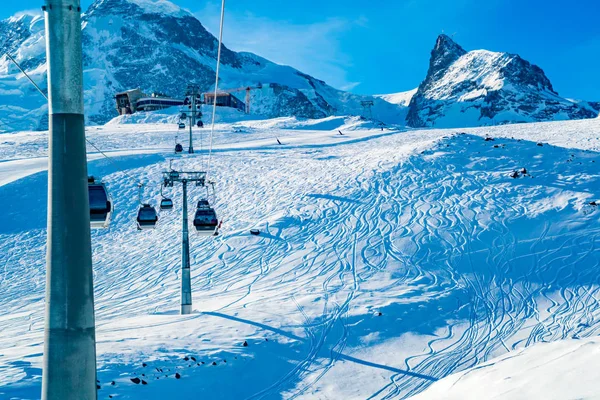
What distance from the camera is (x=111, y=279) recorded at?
21.7 metres

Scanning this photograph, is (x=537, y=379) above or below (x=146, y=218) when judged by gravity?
below

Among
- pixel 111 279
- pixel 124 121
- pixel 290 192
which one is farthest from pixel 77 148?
pixel 124 121

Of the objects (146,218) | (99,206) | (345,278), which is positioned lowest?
(345,278)

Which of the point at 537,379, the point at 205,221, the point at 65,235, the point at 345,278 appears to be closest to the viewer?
the point at 65,235

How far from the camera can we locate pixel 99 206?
7836mm

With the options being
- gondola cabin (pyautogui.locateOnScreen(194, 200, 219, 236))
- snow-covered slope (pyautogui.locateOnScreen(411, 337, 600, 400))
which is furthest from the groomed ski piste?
gondola cabin (pyautogui.locateOnScreen(194, 200, 219, 236))

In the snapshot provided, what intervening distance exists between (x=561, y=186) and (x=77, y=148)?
27.6 metres

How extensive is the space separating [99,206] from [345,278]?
40.5ft

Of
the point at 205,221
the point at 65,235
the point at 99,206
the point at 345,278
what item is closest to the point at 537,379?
the point at 65,235

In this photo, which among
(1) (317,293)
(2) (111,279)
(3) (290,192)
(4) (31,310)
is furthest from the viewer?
(3) (290,192)

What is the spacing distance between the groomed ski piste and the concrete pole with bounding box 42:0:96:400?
4264 millimetres

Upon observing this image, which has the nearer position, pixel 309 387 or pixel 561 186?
pixel 309 387

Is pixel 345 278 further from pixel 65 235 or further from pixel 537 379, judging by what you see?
pixel 65 235

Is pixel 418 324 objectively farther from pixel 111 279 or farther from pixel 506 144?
pixel 506 144
